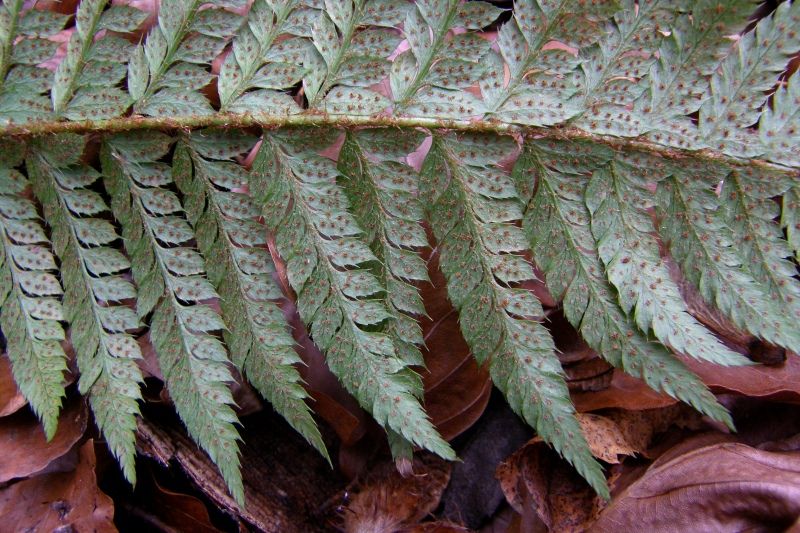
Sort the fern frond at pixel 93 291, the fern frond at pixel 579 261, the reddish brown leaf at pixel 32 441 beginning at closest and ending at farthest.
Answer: the fern frond at pixel 579 261 < the fern frond at pixel 93 291 < the reddish brown leaf at pixel 32 441

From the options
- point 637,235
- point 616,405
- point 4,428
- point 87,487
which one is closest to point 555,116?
point 637,235

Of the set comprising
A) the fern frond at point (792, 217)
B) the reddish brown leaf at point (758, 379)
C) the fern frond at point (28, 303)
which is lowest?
the fern frond at point (28, 303)

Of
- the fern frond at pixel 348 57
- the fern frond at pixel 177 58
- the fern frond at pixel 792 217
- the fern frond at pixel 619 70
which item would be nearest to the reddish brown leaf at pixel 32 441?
the fern frond at pixel 177 58

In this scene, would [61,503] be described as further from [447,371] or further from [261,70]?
[261,70]

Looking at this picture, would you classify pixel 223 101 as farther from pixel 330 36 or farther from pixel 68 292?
pixel 68 292

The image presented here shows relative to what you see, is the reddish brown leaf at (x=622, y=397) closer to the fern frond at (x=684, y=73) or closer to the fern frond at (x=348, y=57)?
the fern frond at (x=684, y=73)

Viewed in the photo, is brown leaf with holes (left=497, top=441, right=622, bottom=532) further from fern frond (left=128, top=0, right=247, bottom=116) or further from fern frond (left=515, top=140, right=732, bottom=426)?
fern frond (left=128, top=0, right=247, bottom=116)

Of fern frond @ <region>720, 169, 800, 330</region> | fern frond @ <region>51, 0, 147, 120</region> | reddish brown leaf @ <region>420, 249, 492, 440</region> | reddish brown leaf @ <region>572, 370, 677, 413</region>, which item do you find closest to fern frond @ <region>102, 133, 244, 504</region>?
fern frond @ <region>51, 0, 147, 120</region>
